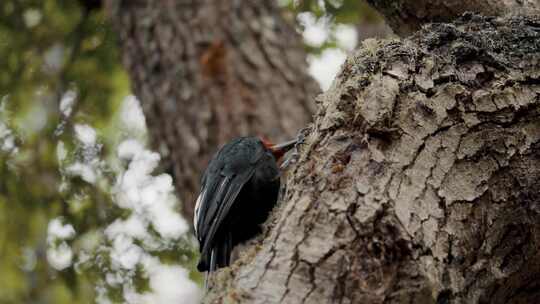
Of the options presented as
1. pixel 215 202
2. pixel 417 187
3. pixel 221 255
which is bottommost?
pixel 417 187

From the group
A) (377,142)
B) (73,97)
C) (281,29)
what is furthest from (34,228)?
(377,142)

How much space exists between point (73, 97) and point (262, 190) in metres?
2.43

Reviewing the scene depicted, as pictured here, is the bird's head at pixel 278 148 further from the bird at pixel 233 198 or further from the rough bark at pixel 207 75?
the rough bark at pixel 207 75

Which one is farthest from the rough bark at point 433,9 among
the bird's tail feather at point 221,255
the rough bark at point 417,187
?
the bird's tail feather at point 221,255

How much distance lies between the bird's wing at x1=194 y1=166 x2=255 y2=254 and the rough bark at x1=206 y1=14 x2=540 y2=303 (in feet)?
3.52

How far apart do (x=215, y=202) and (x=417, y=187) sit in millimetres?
1683

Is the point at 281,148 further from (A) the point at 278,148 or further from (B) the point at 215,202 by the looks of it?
(B) the point at 215,202

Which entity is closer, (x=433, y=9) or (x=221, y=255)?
(x=433, y=9)

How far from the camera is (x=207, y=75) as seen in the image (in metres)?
5.07

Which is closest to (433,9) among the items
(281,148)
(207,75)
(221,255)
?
(281,148)

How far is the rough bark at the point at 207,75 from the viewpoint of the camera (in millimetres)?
4977

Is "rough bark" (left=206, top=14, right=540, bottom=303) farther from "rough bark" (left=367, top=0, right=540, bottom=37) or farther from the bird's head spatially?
the bird's head

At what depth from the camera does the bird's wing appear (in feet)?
11.8

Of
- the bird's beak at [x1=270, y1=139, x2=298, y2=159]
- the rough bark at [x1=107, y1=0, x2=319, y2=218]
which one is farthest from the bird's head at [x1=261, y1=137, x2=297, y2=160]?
the rough bark at [x1=107, y1=0, x2=319, y2=218]
